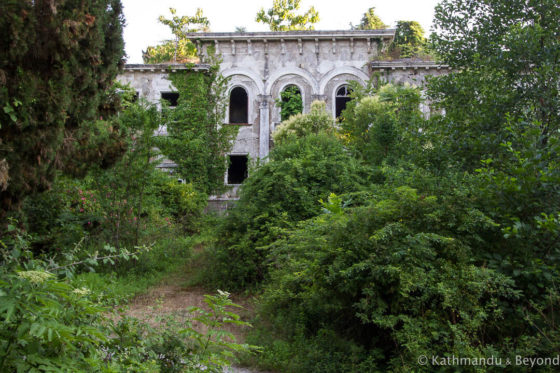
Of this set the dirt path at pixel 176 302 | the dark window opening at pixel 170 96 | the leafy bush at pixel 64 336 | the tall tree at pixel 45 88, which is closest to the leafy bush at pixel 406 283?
the dirt path at pixel 176 302

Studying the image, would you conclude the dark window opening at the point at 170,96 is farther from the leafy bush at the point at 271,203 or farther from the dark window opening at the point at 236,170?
the leafy bush at the point at 271,203

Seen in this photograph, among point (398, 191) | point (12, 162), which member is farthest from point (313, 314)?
point (12, 162)

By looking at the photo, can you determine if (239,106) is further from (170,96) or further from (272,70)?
(170,96)

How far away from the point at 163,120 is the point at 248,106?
34.8ft

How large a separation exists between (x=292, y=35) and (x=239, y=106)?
467 centimetres

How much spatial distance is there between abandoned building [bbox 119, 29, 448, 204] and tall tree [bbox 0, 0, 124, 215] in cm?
1434

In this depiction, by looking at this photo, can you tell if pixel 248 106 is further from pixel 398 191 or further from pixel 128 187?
pixel 398 191

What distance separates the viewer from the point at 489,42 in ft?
26.2

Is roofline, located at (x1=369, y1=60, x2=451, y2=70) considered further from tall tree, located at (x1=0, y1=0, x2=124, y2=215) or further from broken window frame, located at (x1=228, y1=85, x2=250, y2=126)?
tall tree, located at (x1=0, y1=0, x2=124, y2=215)

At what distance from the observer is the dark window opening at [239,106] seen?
21.5 meters

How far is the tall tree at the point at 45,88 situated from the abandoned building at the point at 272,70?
1434 centimetres

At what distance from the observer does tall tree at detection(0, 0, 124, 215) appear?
485 cm

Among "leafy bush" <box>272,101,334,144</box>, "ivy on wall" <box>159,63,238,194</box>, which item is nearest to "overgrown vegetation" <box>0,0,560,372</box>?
"leafy bush" <box>272,101,334,144</box>

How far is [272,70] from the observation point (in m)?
20.8
